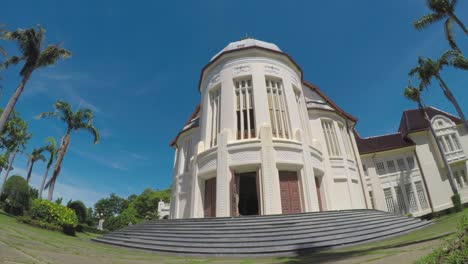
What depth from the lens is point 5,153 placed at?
26.6 meters

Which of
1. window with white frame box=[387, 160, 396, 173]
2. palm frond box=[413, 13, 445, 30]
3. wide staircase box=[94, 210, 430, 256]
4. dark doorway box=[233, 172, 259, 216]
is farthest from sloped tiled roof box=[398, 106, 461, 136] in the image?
wide staircase box=[94, 210, 430, 256]

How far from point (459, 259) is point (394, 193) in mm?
30126

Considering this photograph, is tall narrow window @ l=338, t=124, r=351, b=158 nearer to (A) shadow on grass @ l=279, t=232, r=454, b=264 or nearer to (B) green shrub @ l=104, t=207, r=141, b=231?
(A) shadow on grass @ l=279, t=232, r=454, b=264

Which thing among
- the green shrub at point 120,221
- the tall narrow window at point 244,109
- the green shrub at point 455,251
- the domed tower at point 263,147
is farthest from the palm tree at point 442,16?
the green shrub at point 120,221

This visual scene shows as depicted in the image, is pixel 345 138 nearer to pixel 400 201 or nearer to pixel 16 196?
pixel 400 201

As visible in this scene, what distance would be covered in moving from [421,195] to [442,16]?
64.0 feet

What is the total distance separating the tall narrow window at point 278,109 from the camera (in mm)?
16583

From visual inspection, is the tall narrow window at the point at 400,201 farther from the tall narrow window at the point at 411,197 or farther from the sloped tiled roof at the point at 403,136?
the sloped tiled roof at the point at 403,136

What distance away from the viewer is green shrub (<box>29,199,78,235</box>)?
49.6 ft

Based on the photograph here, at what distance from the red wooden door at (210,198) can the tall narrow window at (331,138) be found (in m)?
11.5

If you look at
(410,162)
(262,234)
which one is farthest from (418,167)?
(262,234)

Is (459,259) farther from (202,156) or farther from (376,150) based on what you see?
(376,150)

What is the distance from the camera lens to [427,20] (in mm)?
16984

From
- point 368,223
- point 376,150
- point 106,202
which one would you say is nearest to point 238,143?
point 368,223
